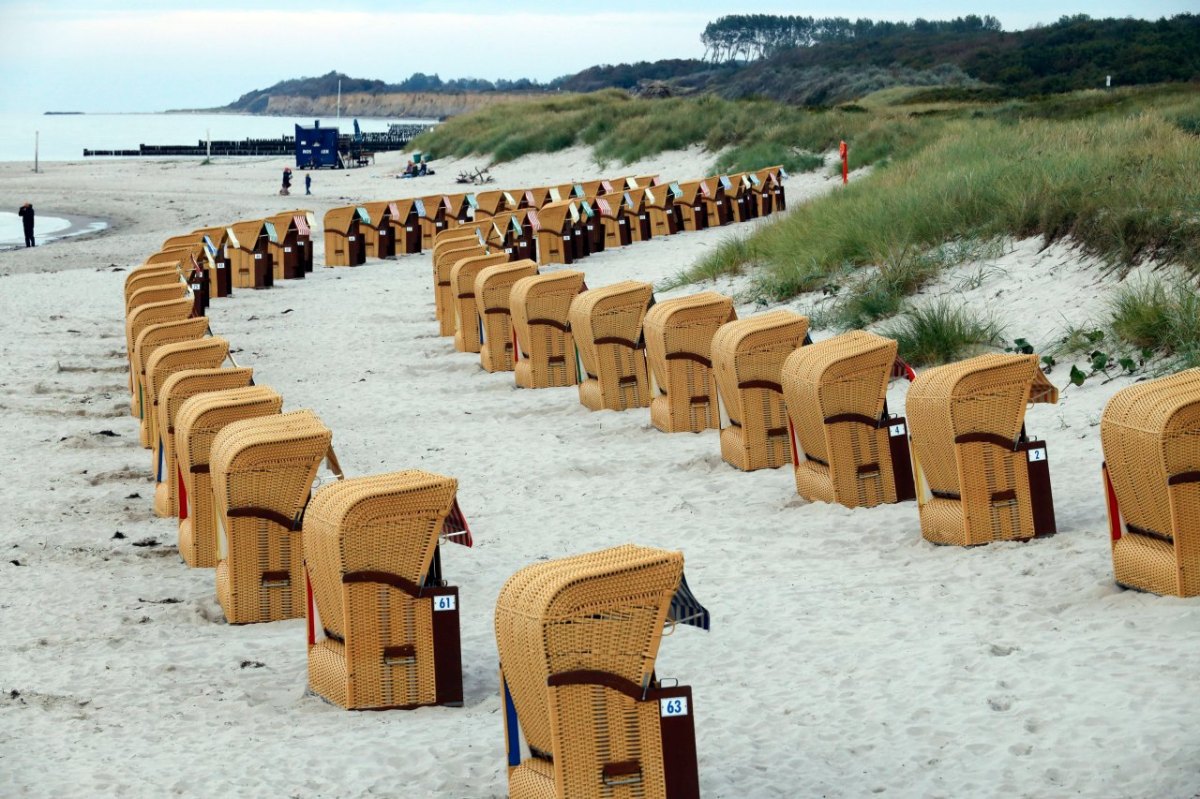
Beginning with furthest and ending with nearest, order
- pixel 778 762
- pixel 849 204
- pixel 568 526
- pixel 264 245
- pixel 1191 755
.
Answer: pixel 264 245 → pixel 849 204 → pixel 568 526 → pixel 778 762 → pixel 1191 755

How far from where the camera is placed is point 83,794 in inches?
254

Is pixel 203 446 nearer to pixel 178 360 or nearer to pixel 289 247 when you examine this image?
pixel 178 360

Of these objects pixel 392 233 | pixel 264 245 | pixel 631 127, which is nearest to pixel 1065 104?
pixel 631 127

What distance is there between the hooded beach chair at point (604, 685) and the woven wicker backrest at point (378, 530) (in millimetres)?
1609

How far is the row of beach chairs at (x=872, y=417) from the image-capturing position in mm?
7781

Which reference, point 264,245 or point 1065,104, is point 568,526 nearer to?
point 264,245

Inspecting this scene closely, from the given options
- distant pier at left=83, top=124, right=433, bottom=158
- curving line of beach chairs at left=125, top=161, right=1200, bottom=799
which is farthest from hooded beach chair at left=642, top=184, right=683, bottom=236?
distant pier at left=83, top=124, right=433, bottom=158

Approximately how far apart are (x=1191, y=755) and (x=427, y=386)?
1203 cm

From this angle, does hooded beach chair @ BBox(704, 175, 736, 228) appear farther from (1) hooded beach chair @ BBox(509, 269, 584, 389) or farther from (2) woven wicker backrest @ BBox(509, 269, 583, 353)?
(2) woven wicker backrest @ BBox(509, 269, 583, 353)

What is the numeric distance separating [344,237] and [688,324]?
17342 millimetres

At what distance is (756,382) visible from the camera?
11805 mm

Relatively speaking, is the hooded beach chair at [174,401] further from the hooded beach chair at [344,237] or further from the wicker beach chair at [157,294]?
the hooded beach chair at [344,237]

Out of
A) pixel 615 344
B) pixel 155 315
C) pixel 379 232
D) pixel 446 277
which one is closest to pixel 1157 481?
pixel 615 344

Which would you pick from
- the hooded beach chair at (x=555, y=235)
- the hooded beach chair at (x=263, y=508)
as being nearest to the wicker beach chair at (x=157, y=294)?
the hooded beach chair at (x=263, y=508)
